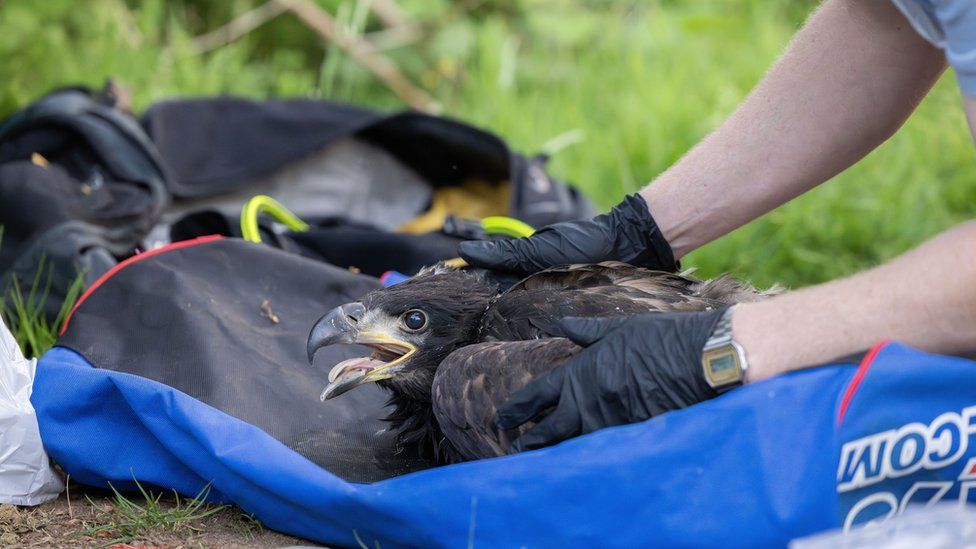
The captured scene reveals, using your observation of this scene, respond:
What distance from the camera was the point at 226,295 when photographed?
348 cm

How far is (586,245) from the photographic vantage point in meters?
3.26

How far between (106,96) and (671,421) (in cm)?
323

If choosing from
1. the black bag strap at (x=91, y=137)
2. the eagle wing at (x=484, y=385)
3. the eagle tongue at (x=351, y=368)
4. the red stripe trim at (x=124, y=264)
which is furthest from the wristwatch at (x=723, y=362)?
the black bag strap at (x=91, y=137)

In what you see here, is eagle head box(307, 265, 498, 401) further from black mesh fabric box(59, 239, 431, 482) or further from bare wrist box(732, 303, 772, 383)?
bare wrist box(732, 303, 772, 383)

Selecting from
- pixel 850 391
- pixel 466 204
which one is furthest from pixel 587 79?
pixel 850 391

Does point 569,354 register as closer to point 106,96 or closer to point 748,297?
point 748,297

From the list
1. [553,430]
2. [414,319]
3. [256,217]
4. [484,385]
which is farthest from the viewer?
[256,217]

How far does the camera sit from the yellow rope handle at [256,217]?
3.86 meters

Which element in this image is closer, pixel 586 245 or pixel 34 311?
pixel 586 245

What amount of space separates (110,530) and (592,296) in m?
1.35

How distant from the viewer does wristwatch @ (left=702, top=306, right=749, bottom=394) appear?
2305mm

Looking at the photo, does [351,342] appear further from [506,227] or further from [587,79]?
[587,79]

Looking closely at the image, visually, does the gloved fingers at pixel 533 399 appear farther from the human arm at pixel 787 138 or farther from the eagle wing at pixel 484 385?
the human arm at pixel 787 138

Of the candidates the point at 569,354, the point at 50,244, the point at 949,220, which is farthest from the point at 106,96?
the point at 949,220
